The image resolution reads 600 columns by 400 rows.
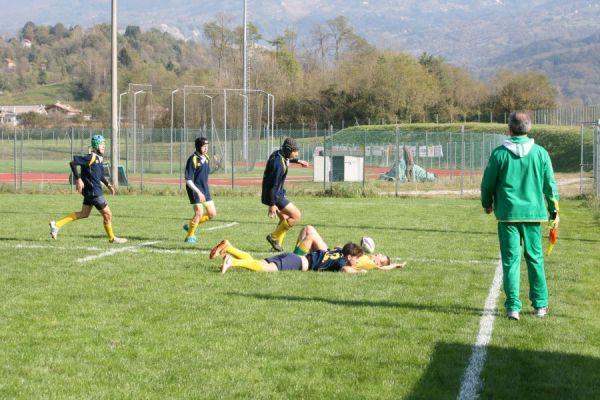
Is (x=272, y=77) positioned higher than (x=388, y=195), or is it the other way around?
(x=272, y=77)

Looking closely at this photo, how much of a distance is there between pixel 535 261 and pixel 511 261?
241 millimetres

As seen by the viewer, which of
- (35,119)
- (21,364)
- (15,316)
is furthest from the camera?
(35,119)

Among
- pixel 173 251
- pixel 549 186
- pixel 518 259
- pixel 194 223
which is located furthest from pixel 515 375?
pixel 194 223

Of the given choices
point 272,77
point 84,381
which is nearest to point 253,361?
point 84,381

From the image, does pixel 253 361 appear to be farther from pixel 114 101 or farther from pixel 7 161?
pixel 7 161

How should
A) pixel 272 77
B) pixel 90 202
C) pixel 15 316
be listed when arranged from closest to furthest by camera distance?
pixel 15 316 < pixel 90 202 < pixel 272 77

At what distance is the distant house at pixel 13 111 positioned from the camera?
139238 mm

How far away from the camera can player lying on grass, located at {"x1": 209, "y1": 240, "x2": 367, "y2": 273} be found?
37.9 feet

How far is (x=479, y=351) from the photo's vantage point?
24.8ft

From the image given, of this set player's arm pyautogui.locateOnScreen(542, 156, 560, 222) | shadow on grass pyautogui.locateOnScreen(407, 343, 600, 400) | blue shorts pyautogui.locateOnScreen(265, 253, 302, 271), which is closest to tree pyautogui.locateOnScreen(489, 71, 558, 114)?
blue shorts pyautogui.locateOnScreen(265, 253, 302, 271)

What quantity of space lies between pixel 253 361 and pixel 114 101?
85.8 ft

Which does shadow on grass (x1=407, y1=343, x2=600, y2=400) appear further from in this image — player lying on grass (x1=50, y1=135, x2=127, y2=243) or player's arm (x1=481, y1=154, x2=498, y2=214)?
player lying on grass (x1=50, y1=135, x2=127, y2=243)

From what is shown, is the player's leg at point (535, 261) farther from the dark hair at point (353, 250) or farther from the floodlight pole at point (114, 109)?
the floodlight pole at point (114, 109)

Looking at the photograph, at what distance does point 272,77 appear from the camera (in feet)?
269
